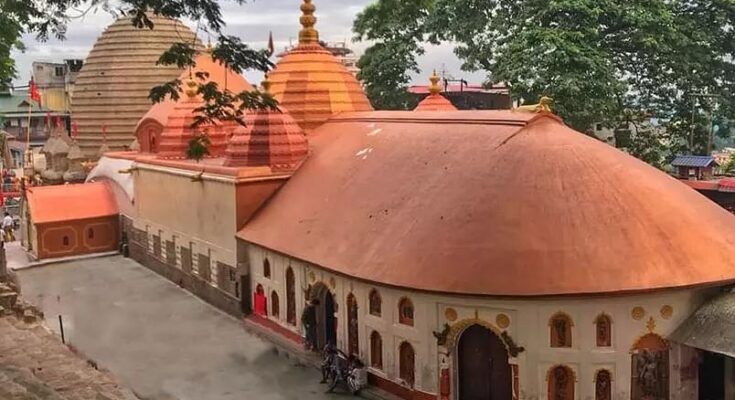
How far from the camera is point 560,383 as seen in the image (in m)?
12.5

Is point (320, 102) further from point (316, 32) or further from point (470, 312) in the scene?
point (470, 312)

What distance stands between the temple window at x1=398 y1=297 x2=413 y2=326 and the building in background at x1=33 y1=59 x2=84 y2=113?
49655mm

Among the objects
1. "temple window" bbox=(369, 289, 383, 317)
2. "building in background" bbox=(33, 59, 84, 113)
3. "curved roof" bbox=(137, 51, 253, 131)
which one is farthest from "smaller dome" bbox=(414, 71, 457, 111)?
"building in background" bbox=(33, 59, 84, 113)

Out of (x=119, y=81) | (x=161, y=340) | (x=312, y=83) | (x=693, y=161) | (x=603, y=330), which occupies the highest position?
(x=119, y=81)

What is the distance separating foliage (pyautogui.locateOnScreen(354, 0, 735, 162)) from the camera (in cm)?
2605

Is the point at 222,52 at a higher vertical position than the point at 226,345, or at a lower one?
higher

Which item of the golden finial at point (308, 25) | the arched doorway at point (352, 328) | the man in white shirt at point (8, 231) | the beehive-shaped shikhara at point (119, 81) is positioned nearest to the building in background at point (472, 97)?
the beehive-shaped shikhara at point (119, 81)

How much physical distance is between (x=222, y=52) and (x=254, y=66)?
15.8 inches

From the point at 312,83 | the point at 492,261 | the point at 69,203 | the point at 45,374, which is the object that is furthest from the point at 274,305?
the point at 69,203

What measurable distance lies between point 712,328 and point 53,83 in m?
55.4

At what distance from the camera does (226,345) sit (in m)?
17.3

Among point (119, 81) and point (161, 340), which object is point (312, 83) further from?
point (119, 81)

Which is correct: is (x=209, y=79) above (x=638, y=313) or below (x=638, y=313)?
above

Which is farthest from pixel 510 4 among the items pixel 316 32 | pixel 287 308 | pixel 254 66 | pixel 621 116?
pixel 254 66
